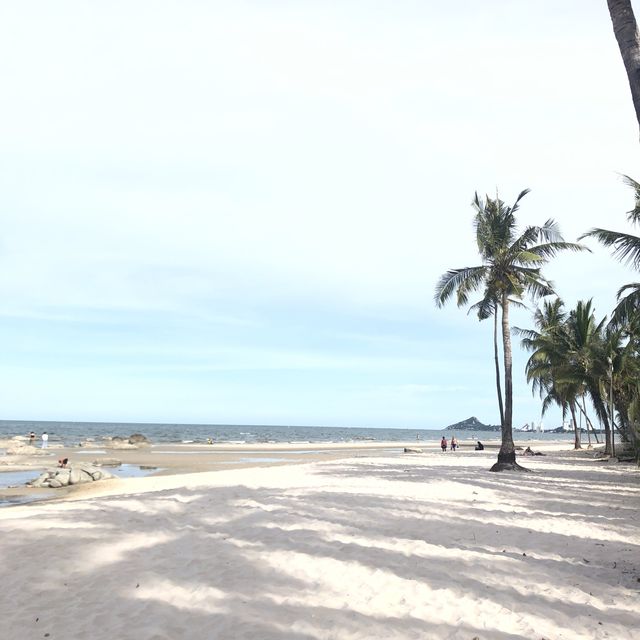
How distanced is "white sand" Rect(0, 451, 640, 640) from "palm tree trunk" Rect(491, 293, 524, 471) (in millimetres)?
8283

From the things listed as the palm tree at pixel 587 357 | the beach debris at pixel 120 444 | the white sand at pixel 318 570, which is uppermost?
the palm tree at pixel 587 357

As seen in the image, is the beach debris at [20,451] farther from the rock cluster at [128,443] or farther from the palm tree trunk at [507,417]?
the palm tree trunk at [507,417]

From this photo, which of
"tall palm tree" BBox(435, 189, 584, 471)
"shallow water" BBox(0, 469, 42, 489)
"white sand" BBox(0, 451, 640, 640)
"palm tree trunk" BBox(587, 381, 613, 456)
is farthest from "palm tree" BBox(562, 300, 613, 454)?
"shallow water" BBox(0, 469, 42, 489)

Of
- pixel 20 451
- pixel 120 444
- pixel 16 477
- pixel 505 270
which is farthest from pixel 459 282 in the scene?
pixel 120 444

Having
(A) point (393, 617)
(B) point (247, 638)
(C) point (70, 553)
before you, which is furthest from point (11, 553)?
(A) point (393, 617)

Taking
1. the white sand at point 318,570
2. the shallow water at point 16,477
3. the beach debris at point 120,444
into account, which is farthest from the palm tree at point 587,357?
the beach debris at point 120,444

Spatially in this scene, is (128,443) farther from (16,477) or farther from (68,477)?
(68,477)

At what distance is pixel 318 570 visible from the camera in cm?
654

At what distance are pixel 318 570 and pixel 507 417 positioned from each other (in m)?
15.4

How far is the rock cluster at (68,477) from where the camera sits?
59.8 feet

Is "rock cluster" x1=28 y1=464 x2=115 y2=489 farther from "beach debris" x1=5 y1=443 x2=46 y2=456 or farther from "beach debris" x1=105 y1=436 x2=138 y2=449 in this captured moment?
"beach debris" x1=105 y1=436 x2=138 y2=449

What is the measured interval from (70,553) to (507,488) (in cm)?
1115

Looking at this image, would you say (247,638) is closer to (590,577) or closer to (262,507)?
(590,577)

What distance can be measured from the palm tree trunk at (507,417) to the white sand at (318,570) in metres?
8.28
